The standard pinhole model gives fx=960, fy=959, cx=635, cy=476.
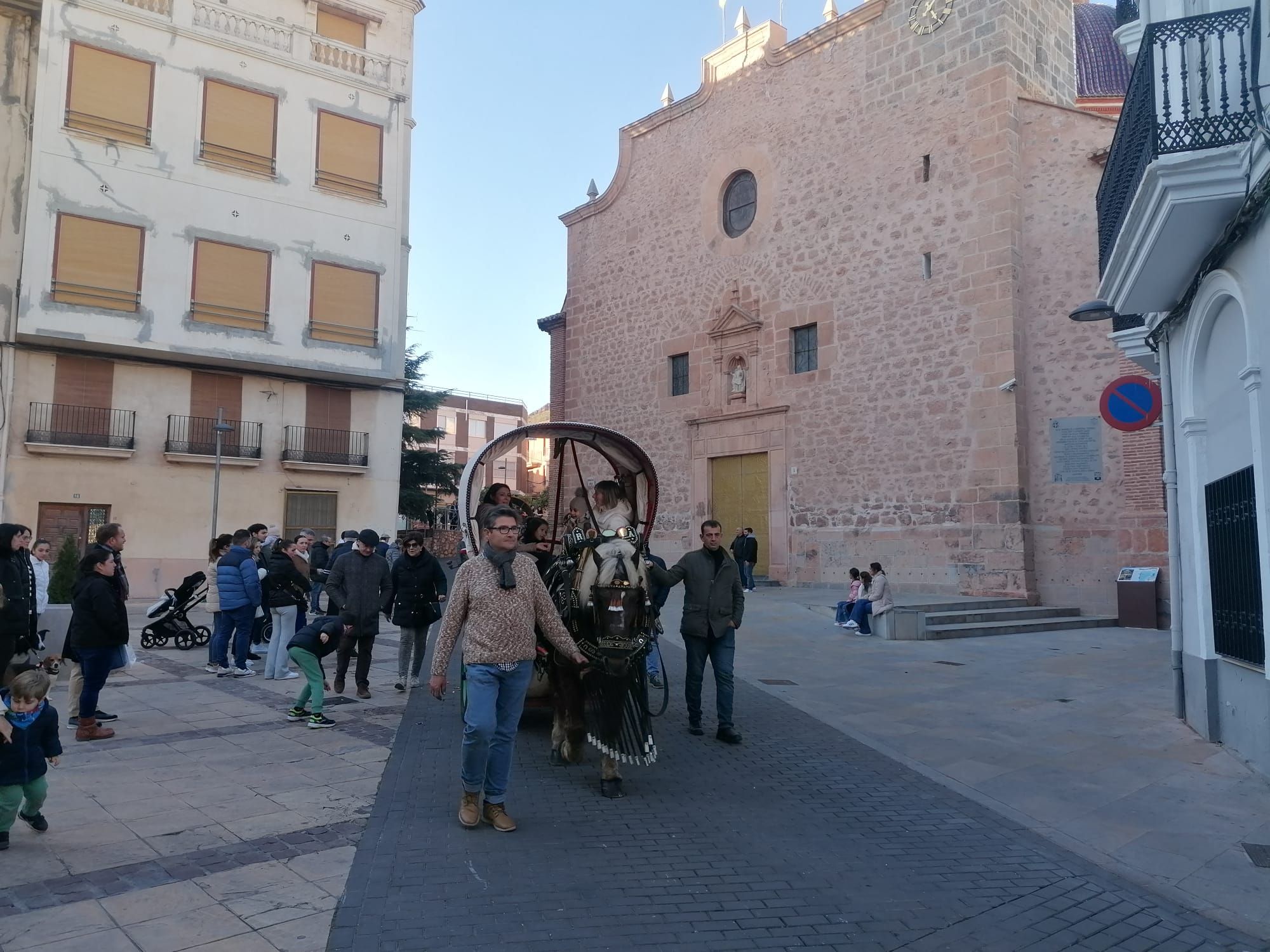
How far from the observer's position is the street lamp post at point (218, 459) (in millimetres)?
21719

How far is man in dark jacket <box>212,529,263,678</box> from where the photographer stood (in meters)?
10.6

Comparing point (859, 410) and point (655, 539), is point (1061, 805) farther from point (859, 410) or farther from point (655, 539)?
point (655, 539)

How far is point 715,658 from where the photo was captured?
7.77m

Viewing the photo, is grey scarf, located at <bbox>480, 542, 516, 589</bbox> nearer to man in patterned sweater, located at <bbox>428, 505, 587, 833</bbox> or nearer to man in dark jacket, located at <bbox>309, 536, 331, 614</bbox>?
man in patterned sweater, located at <bbox>428, 505, 587, 833</bbox>

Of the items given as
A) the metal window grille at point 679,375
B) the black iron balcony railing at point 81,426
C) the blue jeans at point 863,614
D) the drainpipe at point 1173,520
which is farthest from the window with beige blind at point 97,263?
the drainpipe at point 1173,520

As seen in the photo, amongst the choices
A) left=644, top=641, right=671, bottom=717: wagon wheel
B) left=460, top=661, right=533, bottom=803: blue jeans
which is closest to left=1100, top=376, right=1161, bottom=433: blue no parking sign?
left=644, top=641, right=671, bottom=717: wagon wheel

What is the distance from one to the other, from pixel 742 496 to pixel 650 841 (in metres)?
18.5

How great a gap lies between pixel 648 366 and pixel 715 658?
18.8 m

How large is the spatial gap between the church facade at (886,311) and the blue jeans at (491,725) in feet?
46.7

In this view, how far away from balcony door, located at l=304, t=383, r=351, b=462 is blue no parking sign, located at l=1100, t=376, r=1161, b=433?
779 inches

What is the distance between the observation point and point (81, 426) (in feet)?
71.4

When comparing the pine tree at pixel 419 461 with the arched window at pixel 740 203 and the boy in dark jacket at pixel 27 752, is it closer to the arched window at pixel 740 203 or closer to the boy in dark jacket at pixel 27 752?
the arched window at pixel 740 203

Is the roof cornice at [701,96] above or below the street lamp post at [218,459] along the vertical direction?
above

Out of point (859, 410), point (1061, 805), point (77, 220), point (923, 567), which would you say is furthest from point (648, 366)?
point (1061, 805)
